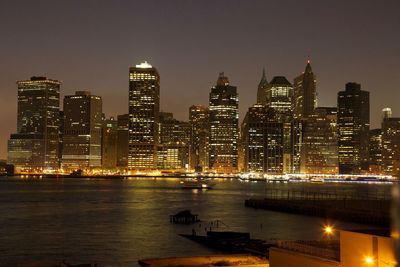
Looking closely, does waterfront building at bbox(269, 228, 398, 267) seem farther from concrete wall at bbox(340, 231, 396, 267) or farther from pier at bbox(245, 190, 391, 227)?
pier at bbox(245, 190, 391, 227)

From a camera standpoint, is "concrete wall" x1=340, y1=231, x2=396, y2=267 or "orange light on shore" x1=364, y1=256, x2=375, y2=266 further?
"orange light on shore" x1=364, y1=256, x2=375, y2=266

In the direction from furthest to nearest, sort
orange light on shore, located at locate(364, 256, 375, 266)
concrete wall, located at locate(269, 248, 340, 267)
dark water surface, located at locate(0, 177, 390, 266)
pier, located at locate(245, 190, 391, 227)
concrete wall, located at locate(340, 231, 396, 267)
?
pier, located at locate(245, 190, 391, 227), dark water surface, located at locate(0, 177, 390, 266), concrete wall, located at locate(269, 248, 340, 267), orange light on shore, located at locate(364, 256, 375, 266), concrete wall, located at locate(340, 231, 396, 267)

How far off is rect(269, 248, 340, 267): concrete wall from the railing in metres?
0.20

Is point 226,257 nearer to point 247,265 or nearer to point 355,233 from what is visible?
point 247,265

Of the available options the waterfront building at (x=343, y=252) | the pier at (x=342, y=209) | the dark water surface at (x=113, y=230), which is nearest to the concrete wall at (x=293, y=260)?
the waterfront building at (x=343, y=252)

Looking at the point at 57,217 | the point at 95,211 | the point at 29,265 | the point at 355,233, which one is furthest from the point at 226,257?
the point at 95,211

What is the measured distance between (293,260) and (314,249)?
839 millimetres

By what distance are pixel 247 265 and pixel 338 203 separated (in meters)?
51.5

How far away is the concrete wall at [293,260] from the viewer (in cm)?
1784

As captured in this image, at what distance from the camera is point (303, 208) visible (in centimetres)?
7588

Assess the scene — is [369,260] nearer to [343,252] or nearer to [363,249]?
[363,249]

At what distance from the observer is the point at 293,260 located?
19219mm

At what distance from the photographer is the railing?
17.9 metres

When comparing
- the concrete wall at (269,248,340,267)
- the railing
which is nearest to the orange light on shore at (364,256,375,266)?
the concrete wall at (269,248,340,267)
